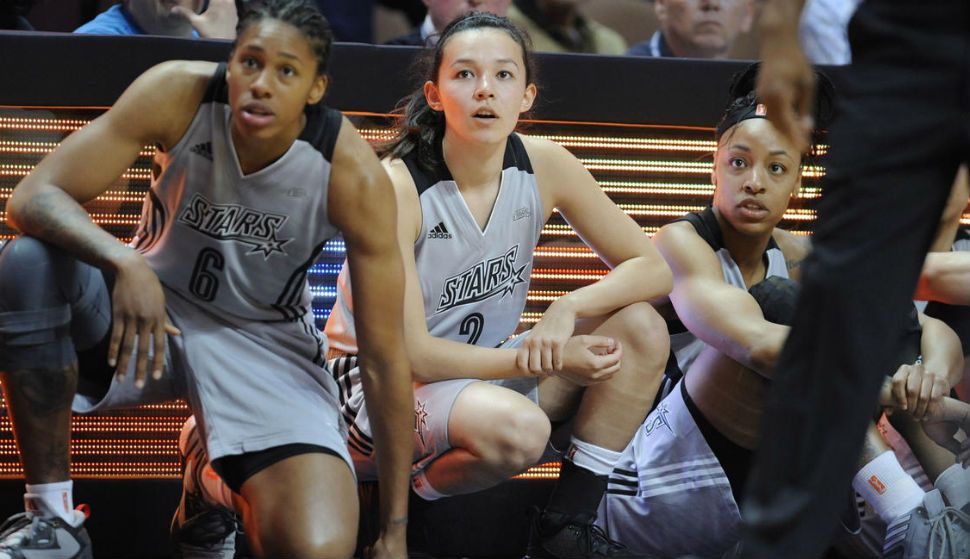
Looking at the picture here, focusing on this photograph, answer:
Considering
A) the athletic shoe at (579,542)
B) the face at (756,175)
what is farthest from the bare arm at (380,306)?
the face at (756,175)

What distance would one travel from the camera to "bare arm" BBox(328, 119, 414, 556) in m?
2.60

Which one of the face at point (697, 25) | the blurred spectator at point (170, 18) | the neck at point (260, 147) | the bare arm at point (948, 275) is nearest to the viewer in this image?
the neck at point (260, 147)

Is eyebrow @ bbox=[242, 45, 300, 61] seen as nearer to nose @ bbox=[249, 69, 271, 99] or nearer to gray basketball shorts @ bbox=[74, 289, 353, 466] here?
nose @ bbox=[249, 69, 271, 99]

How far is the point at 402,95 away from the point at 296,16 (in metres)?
0.71

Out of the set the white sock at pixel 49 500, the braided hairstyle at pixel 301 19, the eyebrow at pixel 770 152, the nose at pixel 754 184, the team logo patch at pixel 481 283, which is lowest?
the white sock at pixel 49 500

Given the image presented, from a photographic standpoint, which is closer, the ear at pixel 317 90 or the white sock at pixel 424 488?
the ear at pixel 317 90

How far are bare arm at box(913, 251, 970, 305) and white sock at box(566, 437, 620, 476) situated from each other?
933 millimetres

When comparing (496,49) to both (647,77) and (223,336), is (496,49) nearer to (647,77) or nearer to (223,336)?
(647,77)

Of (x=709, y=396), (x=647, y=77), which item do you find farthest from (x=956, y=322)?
(x=647, y=77)

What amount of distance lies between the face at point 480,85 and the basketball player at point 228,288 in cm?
46

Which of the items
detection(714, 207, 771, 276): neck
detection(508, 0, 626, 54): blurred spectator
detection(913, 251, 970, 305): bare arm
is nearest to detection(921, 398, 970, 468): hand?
detection(913, 251, 970, 305): bare arm

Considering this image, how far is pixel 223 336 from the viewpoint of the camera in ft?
8.94

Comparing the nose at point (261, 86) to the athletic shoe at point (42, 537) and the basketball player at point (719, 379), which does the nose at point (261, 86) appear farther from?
the basketball player at point (719, 379)

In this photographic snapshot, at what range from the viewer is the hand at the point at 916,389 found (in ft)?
9.77
